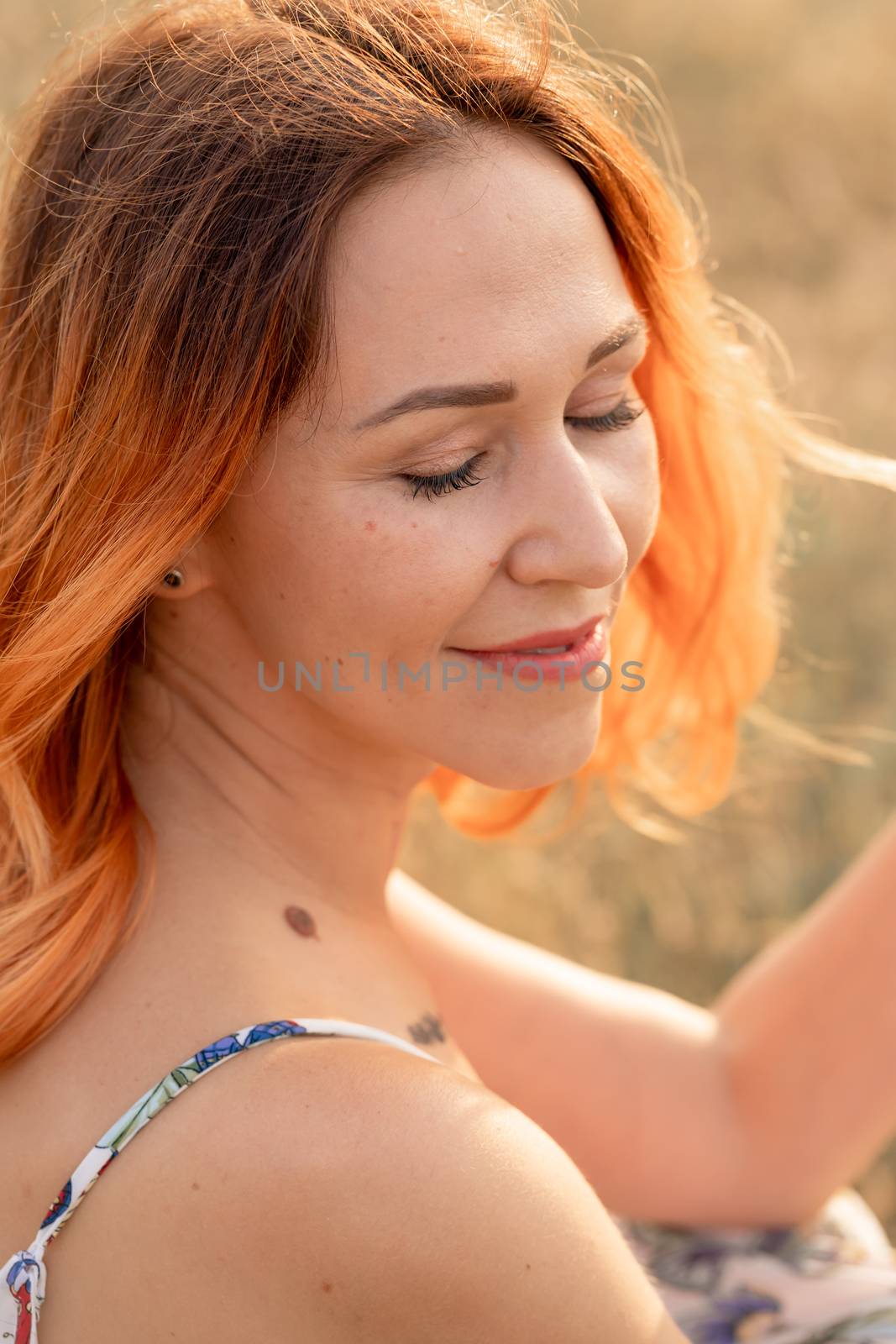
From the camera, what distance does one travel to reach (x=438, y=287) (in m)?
1.35

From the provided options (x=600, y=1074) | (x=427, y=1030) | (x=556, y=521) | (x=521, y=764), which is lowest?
(x=600, y=1074)

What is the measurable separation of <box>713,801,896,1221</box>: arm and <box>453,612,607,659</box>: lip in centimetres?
75

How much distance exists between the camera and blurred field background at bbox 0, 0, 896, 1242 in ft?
11.2

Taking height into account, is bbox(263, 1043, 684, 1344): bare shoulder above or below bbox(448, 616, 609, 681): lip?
below

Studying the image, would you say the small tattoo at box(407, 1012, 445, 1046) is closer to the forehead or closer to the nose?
the nose

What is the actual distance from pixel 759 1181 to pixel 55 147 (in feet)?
5.68

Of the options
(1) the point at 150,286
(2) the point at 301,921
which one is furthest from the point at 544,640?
(1) the point at 150,286

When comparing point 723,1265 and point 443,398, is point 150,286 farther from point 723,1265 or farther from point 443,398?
point 723,1265

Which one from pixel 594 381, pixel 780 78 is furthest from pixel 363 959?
pixel 780 78

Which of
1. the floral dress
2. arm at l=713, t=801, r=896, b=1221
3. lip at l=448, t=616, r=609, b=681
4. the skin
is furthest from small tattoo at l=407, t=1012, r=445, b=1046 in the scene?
arm at l=713, t=801, r=896, b=1221

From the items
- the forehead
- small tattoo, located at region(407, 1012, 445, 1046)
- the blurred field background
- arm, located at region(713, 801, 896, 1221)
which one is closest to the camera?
the forehead

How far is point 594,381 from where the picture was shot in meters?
1.49

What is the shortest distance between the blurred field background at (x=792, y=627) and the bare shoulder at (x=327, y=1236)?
99cm

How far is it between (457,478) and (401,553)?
0.10 meters
